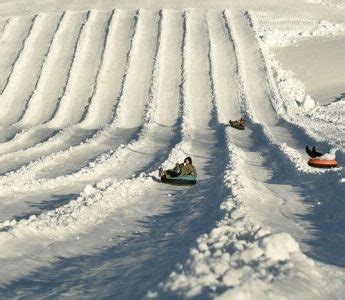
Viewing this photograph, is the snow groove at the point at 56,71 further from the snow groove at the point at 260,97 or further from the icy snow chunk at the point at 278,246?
the icy snow chunk at the point at 278,246

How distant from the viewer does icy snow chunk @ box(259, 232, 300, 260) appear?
711cm

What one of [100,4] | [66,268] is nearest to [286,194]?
[66,268]

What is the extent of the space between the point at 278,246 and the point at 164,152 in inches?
490

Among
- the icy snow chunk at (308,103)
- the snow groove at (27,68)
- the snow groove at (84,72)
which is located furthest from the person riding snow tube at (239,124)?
the snow groove at (27,68)

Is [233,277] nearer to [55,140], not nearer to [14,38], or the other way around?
[55,140]

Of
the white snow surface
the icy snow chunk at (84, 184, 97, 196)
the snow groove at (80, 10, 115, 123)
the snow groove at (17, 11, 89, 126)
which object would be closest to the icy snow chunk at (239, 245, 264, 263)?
the white snow surface

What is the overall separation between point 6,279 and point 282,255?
12.1 feet

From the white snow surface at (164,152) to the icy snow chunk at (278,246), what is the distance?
17 mm

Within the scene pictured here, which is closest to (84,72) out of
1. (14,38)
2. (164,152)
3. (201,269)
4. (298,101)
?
(14,38)

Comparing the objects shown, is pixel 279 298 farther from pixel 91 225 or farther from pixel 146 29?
pixel 146 29

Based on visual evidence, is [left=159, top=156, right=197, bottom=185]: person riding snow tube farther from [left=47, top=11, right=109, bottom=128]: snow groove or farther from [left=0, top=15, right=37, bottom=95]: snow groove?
[left=0, top=15, right=37, bottom=95]: snow groove

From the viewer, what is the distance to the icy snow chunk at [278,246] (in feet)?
23.3

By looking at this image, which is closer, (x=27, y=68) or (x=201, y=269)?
(x=201, y=269)

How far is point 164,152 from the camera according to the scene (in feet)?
64.1
